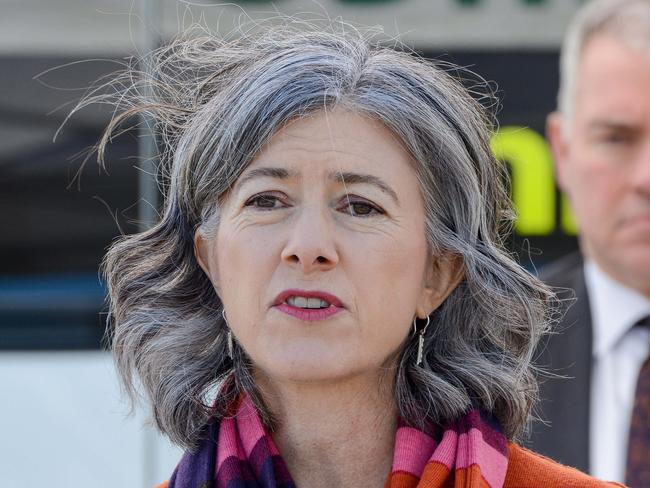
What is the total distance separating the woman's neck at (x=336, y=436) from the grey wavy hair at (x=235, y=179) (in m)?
0.06

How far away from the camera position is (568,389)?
10.6 feet

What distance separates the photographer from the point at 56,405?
4.15m

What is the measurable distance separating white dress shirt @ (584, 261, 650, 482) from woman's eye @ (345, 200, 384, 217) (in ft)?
4.02

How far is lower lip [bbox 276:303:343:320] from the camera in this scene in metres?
2.16

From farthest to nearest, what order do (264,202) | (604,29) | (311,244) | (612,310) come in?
(604,29)
(612,310)
(264,202)
(311,244)

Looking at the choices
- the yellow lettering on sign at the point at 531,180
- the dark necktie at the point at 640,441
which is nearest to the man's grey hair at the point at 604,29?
the yellow lettering on sign at the point at 531,180

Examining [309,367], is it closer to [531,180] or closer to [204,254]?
[204,254]

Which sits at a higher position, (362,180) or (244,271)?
(362,180)

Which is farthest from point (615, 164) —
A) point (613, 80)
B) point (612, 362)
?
point (612, 362)

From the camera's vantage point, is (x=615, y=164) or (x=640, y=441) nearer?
(x=640, y=441)

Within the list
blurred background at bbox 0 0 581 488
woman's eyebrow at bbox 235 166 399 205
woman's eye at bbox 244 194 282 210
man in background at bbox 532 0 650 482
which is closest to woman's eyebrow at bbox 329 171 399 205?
woman's eyebrow at bbox 235 166 399 205

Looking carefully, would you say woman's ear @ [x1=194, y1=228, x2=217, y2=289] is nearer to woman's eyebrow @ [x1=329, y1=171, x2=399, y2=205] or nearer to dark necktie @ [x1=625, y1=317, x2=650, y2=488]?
woman's eyebrow @ [x1=329, y1=171, x2=399, y2=205]

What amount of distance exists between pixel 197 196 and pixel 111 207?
1.77 metres

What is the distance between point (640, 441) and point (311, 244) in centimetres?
130
